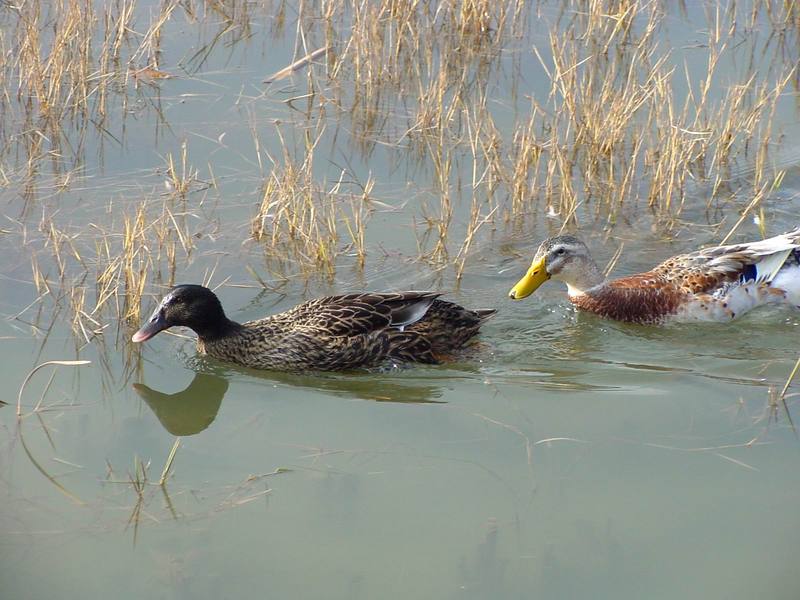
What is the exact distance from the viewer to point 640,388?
6539 mm

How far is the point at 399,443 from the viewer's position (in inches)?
230

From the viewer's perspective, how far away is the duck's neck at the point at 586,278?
799cm

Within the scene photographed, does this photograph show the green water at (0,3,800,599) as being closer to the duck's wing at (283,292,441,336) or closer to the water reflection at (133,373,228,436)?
the water reflection at (133,373,228,436)

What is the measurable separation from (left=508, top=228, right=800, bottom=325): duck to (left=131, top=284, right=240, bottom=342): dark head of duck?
1.93m

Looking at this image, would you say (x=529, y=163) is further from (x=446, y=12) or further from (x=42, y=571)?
(x=42, y=571)

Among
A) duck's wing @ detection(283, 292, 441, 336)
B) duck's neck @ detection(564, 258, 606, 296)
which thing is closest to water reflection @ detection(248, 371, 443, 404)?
duck's wing @ detection(283, 292, 441, 336)

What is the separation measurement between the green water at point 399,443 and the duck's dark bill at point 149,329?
214 millimetres

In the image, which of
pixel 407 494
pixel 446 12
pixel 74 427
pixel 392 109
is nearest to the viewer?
pixel 407 494

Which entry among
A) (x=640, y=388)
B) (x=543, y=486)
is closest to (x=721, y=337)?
(x=640, y=388)

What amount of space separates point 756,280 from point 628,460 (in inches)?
106

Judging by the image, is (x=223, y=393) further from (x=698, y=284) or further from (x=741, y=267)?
(x=741, y=267)

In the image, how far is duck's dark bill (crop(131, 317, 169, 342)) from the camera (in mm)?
6723

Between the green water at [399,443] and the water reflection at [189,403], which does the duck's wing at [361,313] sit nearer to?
the green water at [399,443]

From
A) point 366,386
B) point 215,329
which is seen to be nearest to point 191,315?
point 215,329
